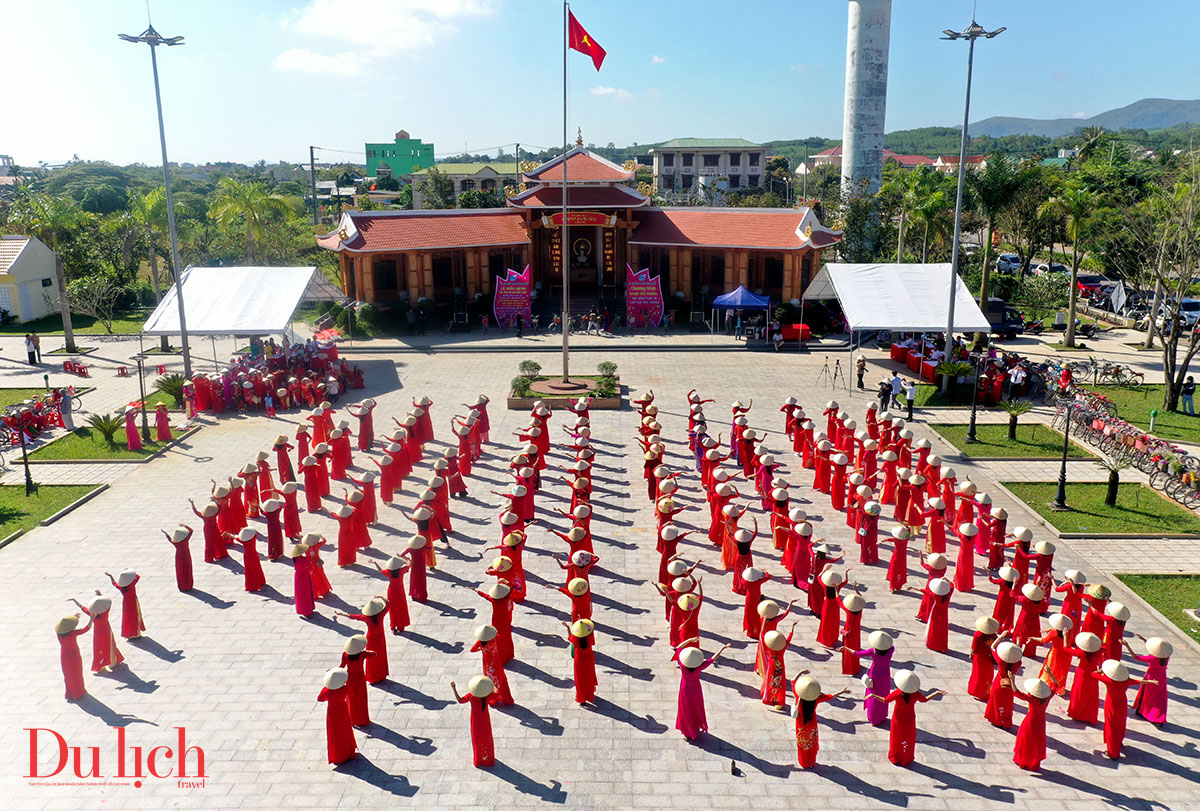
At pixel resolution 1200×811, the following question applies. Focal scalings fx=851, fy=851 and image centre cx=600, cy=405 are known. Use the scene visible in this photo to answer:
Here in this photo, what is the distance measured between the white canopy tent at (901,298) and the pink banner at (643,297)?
8.12m

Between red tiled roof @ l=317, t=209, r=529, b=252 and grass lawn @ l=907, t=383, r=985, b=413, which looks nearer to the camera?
grass lawn @ l=907, t=383, r=985, b=413

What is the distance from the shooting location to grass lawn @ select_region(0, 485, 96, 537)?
14.4m

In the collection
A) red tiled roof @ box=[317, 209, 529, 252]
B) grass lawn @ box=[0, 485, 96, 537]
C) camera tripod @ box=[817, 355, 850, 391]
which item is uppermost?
red tiled roof @ box=[317, 209, 529, 252]

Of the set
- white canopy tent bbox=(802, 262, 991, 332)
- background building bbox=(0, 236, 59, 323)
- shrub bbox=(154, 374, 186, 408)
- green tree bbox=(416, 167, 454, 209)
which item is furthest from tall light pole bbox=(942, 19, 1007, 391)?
green tree bbox=(416, 167, 454, 209)

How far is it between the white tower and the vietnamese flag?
1555 inches

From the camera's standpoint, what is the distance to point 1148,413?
2050 cm

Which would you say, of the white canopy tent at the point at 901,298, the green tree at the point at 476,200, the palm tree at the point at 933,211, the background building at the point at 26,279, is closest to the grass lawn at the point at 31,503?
the white canopy tent at the point at 901,298

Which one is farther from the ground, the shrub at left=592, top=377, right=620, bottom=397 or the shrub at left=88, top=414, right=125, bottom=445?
the shrub at left=592, top=377, right=620, bottom=397

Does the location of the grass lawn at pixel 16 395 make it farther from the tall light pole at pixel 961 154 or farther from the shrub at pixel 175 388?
the tall light pole at pixel 961 154

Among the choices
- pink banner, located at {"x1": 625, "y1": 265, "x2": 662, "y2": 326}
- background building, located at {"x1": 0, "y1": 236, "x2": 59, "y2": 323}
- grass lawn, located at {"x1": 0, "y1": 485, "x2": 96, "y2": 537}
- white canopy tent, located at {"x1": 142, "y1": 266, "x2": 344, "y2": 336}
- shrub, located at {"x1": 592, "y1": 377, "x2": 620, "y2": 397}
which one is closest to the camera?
grass lawn, located at {"x1": 0, "y1": 485, "x2": 96, "y2": 537}

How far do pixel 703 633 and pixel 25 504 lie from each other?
12529mm

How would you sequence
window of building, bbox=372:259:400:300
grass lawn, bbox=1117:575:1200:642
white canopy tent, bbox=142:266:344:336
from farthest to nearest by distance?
window of building, bbox=372:259:400:300
white canopy tent, bbox=142:266:344:336
grass lawn, bbox=1117:575:1200:642

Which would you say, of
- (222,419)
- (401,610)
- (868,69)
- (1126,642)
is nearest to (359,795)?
(401,610)

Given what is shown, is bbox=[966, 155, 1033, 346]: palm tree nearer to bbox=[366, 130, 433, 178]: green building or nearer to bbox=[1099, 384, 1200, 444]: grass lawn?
bbox=[1099, 384, 1200, 444]: grass lawn
